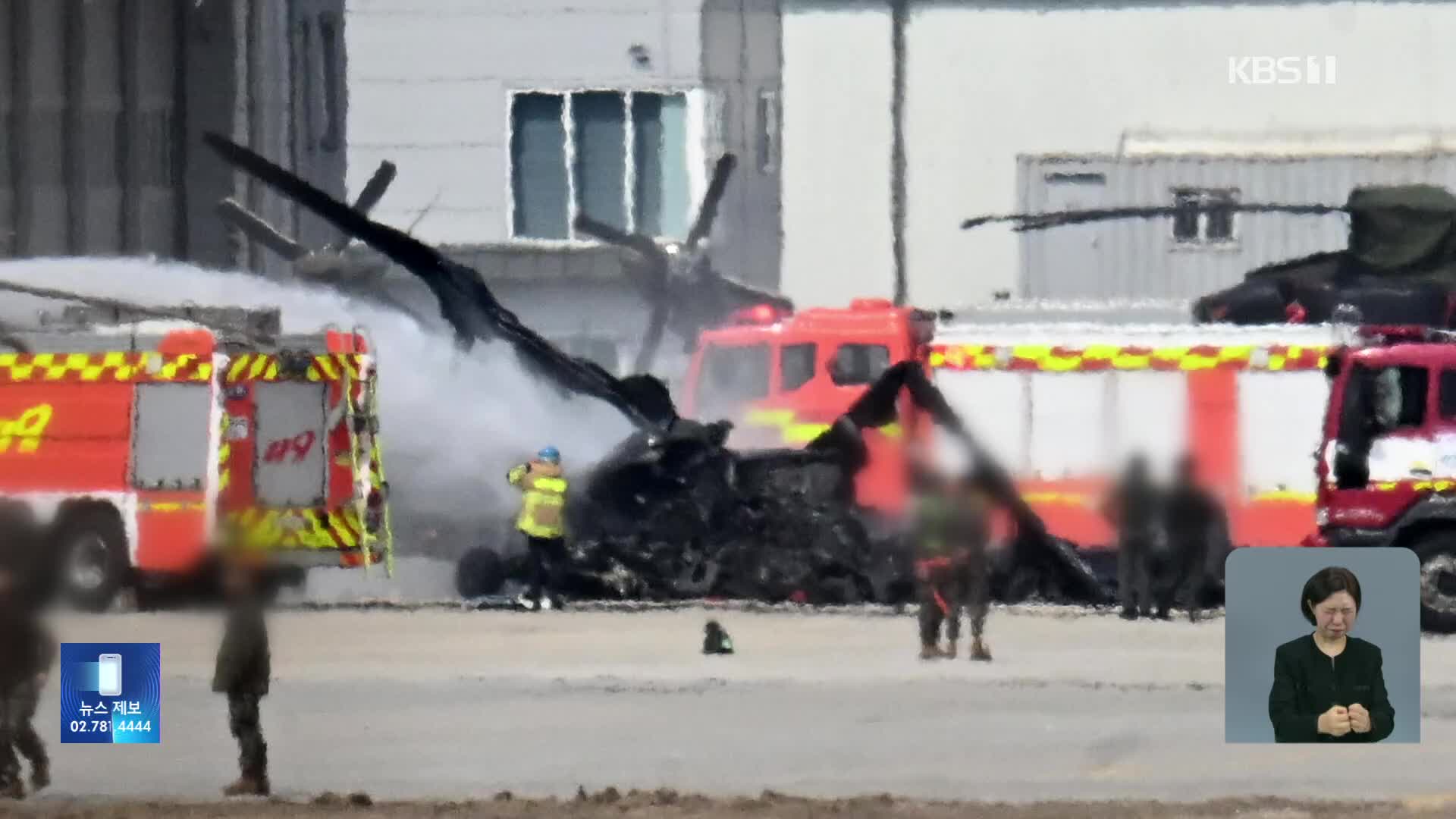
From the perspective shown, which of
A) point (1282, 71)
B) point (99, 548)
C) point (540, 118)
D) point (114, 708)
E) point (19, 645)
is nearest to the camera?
point (114, 708)

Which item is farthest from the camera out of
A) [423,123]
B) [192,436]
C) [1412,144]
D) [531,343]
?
[423,123]

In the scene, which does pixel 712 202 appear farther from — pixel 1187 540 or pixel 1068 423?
pixel 1187 540

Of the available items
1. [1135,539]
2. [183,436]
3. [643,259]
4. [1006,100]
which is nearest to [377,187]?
[643,259]

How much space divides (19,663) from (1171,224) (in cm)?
2090

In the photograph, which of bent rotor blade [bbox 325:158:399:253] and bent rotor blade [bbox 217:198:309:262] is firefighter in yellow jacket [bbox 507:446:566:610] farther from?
bent rotor blade [bbox 325:158:399:253]

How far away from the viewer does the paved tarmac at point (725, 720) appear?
43.0ft

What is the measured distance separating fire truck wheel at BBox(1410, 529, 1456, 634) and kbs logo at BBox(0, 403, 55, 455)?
9788 millimetres

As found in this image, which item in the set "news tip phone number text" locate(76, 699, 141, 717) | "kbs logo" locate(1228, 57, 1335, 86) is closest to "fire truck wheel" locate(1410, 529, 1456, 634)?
"news tip phone number text" locate(76, 699, 141, 717)

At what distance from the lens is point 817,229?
32438 millimetres

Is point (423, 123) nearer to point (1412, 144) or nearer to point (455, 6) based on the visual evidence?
point (455, 6)

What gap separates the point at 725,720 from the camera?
15164 mm

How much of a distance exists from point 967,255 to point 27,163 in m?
10.2

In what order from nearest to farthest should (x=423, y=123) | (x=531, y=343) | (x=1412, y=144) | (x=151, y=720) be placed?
(x=151, y=720) < (x=531, y=343) < (x=1412, y=144) < (x=423, y=123)

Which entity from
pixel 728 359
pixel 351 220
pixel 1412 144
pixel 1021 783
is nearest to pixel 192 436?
pixel 351 220
